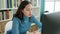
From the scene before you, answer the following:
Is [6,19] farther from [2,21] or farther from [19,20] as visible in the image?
[19,20]

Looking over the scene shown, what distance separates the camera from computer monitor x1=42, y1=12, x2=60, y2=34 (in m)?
0.72

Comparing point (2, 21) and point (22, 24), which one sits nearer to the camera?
point (22, 24)

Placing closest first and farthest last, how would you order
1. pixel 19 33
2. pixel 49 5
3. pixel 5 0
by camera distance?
pixel 19 33 < pixel 5 0 < pixel 49 5

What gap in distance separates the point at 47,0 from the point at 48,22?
3.16 meters

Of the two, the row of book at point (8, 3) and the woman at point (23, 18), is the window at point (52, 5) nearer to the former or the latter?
the row of book at point (8, 3)

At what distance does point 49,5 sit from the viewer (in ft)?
12.5

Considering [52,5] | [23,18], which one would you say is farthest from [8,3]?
[52,5]

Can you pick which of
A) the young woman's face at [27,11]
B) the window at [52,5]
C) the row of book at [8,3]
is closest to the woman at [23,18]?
the young woman's face at [27,11]

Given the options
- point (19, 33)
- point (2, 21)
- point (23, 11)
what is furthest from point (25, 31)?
point (2, 21)

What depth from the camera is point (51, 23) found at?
2.48 ft

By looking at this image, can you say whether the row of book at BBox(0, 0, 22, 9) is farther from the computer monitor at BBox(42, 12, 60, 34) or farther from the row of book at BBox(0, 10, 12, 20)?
the computer monitor at BBox(42, 12, 60, 34)

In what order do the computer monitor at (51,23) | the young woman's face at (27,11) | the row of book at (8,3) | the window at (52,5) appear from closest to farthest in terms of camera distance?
1. the computer monitor at (51,23)
2. the young woman's face at (27,11)
3. the row of book at (8,3)
4. the window at (52,5)

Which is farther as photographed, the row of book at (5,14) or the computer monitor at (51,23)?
the row of book at (5,14)

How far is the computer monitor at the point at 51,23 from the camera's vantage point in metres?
0.72
